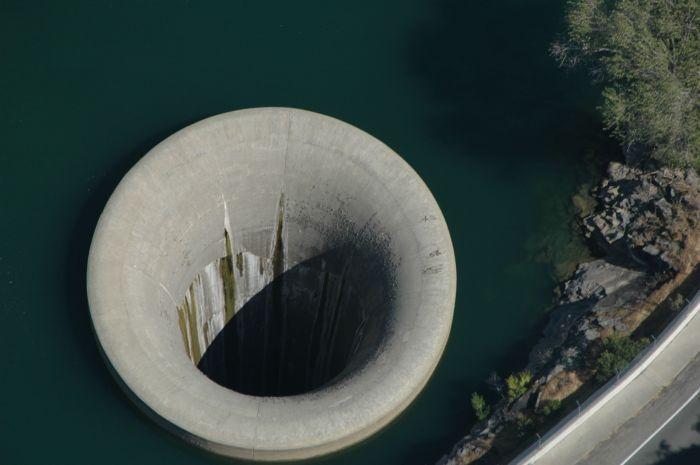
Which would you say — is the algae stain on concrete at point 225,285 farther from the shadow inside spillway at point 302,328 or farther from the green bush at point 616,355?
the green bush at point 616,355

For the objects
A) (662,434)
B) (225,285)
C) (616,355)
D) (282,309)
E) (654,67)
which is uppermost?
(225,285)

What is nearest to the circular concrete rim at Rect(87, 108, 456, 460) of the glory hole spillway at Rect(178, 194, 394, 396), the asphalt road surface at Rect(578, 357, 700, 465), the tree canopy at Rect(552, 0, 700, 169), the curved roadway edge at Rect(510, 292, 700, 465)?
the glory hole spillway at Rect(178, 194, 394, 396)

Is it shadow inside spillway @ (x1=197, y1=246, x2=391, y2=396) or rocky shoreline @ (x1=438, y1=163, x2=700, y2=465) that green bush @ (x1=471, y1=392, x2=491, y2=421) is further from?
shadow inside spillway @ (x1=197, y1=246, x2=391, y2=396)

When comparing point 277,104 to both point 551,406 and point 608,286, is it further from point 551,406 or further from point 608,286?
point 551,406

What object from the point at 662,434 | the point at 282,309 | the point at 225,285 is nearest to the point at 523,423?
the point at 662,434

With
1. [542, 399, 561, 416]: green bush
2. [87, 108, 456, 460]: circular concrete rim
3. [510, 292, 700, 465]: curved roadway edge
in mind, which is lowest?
[510, 292, 700, 465]: curved roadway edge

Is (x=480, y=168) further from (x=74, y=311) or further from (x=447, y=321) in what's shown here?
(x=74, y=311)

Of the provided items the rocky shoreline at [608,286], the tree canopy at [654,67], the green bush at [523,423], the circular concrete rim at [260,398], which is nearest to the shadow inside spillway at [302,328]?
the circular concrete rim at [260,398]
